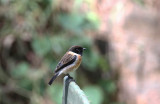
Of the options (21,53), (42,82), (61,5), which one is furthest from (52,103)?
(61,5)

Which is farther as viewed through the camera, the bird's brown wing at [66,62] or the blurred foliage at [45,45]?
the blurred foliage at [45,45]

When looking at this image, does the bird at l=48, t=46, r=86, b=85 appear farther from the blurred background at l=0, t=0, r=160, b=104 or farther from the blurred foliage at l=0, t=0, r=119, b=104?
the blurred background at l=0, t=0, r=160, b=104

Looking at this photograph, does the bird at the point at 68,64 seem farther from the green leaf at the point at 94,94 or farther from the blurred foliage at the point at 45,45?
the green leaf at the point at 94,94

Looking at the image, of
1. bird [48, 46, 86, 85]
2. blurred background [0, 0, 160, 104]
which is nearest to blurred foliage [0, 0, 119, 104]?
blurred background [0, 0, 160, 104]

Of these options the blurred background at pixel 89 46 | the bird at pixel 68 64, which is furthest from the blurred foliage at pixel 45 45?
the bird at pixel 68 64

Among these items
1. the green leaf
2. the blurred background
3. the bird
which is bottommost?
the green leaf

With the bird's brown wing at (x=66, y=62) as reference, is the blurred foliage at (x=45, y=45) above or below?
below

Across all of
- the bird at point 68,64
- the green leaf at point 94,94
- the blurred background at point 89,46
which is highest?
Answer: the bird at point 68,64

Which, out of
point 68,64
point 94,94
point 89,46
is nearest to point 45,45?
point 89,46
